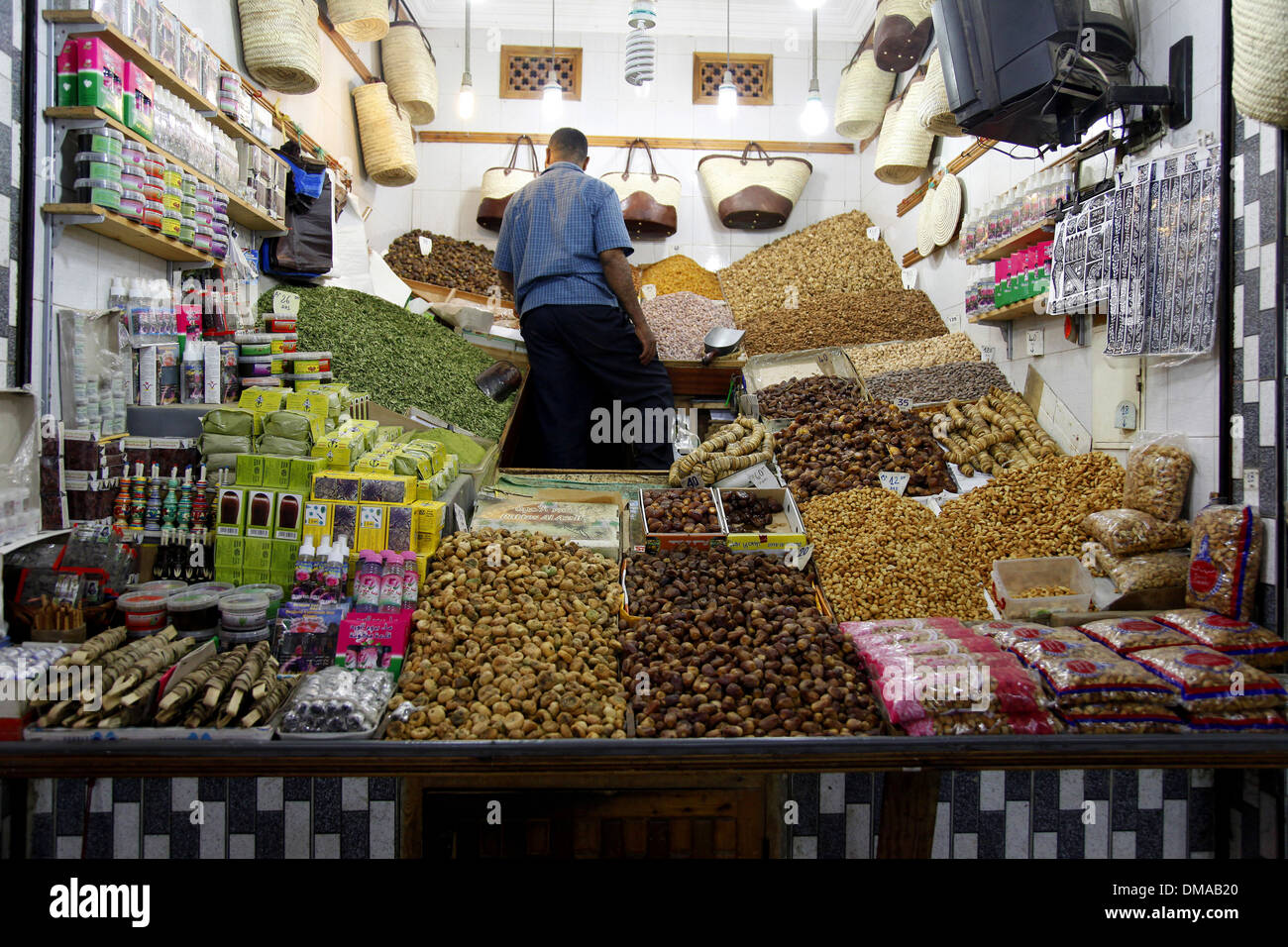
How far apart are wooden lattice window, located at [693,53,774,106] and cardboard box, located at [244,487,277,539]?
5886 millimetres

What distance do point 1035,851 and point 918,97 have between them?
466cm

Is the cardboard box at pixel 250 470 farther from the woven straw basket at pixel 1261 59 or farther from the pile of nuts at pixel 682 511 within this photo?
the woven straw basket at pixel 1261 59

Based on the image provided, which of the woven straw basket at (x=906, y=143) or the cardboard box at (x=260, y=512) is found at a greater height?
the woven straw basket at (x=906, y=143)

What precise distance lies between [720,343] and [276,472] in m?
3.35

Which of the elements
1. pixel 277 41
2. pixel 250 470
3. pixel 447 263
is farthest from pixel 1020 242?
pixel 447 263

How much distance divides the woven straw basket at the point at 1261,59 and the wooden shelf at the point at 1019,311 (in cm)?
147

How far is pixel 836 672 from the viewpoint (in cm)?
200

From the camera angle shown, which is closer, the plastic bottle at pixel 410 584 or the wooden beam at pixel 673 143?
the plastic bottle at pixel 410 584

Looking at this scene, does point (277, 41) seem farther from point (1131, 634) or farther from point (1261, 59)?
point (1131, 634)

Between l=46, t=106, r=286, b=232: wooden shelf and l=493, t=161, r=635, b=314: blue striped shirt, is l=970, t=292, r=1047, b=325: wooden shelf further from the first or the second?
l=46, t=106, r=286, b=232: wooden shelf

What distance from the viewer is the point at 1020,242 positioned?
3791mm

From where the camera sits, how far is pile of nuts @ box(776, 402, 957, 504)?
3350 millimetres

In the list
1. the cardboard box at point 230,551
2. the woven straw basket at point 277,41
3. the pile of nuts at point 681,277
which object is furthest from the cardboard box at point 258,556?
the pile of nuts at point 681,277

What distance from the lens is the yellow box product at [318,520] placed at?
90.3 inches
